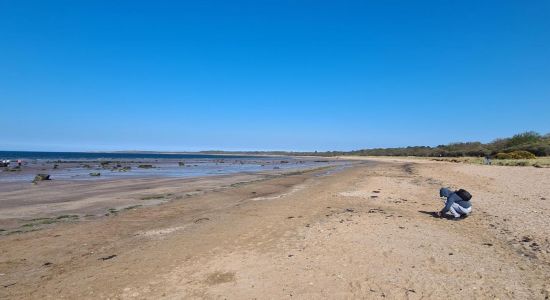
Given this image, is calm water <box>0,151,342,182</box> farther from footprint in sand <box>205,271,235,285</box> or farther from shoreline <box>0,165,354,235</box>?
footprint in sand <box>205,271,235,285</box>

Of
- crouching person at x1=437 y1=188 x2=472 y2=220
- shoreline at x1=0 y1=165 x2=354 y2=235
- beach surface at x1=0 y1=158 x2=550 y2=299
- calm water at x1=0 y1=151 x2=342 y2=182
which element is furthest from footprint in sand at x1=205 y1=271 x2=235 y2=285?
calm water at x1=0 y1=151 x2=342 y2=182

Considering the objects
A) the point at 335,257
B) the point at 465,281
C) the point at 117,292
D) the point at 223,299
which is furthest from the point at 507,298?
the point at 117,292

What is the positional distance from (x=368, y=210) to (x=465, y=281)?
22.7 ft

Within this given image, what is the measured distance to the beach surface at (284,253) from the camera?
224 inches

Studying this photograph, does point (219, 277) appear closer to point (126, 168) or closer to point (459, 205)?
point (459, 205)

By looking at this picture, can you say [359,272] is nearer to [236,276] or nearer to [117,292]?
[236,276]

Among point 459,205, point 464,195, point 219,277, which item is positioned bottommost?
point 219,277

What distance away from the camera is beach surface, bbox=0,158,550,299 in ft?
18.6

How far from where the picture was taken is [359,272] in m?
6.31

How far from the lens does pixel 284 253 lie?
298 inches

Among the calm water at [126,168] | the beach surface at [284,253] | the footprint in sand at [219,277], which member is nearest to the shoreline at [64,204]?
the beach surface at [284,253]

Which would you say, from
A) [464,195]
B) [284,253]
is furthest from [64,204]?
[464,195]

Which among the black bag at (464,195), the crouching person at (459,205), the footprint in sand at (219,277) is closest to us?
the footprint in sand at (219,277)

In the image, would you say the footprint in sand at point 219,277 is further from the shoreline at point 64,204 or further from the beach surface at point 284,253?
the shoreline at point 64,204
